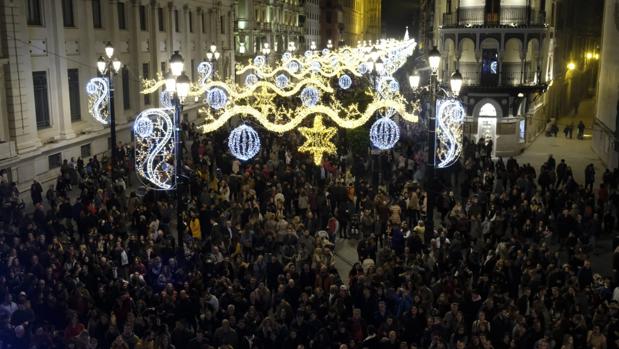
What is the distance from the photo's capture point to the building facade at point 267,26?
223ft

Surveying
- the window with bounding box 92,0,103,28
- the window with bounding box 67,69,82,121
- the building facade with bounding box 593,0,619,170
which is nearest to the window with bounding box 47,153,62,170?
the window with bounding box 67,69,82,121

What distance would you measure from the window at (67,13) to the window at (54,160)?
5.98 m

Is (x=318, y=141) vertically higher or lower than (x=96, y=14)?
lower

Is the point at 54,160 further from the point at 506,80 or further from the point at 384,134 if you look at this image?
the point at 506,80

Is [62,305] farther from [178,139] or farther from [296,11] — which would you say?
[296,11]

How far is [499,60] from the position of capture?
37281 millimetres

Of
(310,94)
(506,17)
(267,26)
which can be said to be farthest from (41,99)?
(267,26)

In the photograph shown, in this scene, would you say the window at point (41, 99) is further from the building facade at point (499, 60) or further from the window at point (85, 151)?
the building facade at point (499, 60)

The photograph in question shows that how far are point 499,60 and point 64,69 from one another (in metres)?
21.6

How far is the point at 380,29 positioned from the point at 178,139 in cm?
16868

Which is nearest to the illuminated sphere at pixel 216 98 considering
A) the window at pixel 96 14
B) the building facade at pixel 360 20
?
the window at pixel 96 14

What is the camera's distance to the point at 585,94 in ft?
221

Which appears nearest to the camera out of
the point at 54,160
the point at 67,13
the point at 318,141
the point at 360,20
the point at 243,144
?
the point at 243,144

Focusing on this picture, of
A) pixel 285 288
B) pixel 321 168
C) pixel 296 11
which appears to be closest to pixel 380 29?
pixel 296 11
